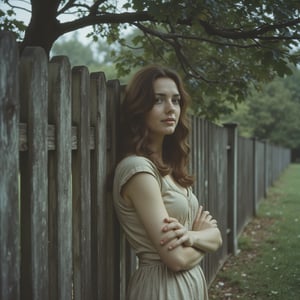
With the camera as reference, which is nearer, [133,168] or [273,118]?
[133,168]

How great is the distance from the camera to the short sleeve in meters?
2.34

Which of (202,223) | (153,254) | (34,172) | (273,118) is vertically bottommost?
(153,254)

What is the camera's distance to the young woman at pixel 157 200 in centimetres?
231

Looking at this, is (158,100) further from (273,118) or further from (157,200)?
(273,118)

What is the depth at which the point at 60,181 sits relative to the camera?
80.6 inches

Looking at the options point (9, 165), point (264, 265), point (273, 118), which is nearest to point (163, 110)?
point (9, 165)

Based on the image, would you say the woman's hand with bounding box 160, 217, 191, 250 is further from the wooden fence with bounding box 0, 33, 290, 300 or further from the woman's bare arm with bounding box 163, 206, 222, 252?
the wooden fence with bounding box 0, 33, 290, 300

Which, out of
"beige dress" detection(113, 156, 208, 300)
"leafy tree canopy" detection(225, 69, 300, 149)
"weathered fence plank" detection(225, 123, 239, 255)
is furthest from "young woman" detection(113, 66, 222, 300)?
"leafy tree canopy" detection(225, 69, 300, 149)

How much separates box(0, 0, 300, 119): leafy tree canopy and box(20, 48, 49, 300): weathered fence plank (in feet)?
6.08

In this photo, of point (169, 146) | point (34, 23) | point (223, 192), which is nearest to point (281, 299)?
point (223, 192)

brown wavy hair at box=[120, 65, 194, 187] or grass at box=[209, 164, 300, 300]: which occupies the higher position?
brown wavy hair at box=[120, 65, 194, 187]

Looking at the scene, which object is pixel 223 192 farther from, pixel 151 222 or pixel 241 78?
pixel 151 222

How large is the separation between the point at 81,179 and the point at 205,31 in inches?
96.3

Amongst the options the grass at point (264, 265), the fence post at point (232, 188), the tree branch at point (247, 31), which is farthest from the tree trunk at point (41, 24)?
the fence post at point (232, 188)
